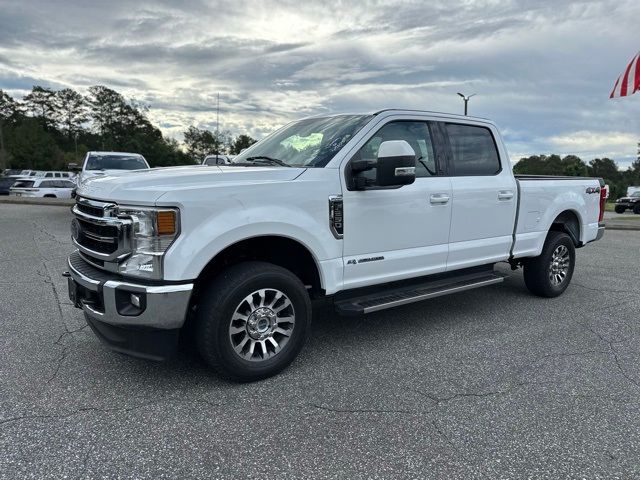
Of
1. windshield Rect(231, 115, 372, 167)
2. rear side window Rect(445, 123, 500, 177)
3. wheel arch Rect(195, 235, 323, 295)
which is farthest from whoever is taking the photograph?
rear side window Rect(445, 123, 500, 177)

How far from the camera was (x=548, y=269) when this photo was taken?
19.1 feet

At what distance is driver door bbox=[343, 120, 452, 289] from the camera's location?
3.98 meters

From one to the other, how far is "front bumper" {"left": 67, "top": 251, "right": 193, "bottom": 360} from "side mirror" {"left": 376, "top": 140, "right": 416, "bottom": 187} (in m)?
1.63

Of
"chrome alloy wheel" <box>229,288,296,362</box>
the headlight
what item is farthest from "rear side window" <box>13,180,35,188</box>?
"chrome alloy wheel" <box>229,288,296,362</box>

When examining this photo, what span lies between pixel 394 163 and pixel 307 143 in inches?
37.9

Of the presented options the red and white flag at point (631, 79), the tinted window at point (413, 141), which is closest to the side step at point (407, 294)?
the tinted window at point (413, 141)

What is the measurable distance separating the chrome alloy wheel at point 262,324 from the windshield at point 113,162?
10375mm

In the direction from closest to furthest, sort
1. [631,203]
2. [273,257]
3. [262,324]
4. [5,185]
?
[262,324] < [273,257] < [631,203] < [5,185]

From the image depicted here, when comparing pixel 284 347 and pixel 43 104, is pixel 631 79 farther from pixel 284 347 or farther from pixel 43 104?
pixel 43 104

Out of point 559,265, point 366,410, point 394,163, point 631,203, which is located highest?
point 394,163

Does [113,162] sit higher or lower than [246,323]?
higher

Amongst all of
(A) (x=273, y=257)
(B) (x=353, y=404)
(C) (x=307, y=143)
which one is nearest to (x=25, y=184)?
(C) (x=307, y=143)

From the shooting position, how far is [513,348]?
429 centimetres

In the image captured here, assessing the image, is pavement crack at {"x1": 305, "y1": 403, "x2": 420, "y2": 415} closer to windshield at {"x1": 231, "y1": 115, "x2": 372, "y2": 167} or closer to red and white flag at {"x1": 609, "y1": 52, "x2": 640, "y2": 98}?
windshield at {"x1": 231, "y1": 115, "x2": 372, "y2": 167}
